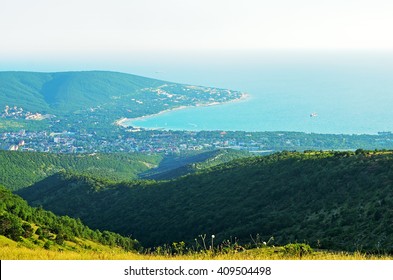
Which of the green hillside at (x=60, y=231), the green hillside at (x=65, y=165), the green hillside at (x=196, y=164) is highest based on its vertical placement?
the green hillside at (x=60, y=231)

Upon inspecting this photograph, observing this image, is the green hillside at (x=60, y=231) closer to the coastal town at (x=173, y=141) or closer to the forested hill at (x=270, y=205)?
the forested hill at (x=270, y=205)

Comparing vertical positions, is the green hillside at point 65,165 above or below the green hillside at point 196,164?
below

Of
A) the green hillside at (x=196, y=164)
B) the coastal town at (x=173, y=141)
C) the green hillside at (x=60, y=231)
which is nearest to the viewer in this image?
the green hillside at (x=60, y=231)

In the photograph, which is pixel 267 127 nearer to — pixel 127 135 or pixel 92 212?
pixel 127 135

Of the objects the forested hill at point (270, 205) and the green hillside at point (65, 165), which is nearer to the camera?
the forested hill at point (270, 205)

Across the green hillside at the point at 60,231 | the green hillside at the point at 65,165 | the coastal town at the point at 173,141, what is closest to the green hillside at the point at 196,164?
the green hillside at the point at 65,165

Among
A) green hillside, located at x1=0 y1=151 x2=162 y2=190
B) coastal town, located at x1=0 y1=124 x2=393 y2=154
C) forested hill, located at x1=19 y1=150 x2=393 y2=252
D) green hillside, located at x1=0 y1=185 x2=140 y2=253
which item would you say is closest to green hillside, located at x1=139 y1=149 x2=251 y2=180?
green hillside, located at x1=0 y1=151 x2=162 y2=190

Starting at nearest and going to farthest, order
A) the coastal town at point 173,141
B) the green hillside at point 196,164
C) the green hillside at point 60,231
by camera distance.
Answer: the green hillside at point 60,231 < the green hillside at point 196,164 < the coastal town at point 173,141

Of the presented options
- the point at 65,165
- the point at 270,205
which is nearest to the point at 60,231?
the point at 270,205
